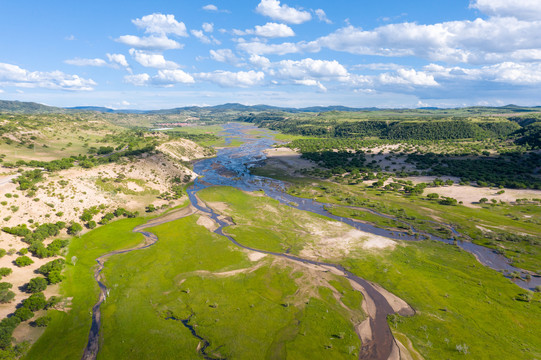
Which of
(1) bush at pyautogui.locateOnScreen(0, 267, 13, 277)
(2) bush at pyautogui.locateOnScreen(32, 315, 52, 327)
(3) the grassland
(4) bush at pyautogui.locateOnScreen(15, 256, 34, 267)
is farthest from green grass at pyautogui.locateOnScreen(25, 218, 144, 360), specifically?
(3) the grassland

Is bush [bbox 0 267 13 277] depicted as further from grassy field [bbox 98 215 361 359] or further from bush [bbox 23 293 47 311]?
grassy field [bbox 98 215 361 359]

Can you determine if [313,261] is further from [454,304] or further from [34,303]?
[34,303]

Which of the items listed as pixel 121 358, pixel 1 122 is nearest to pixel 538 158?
pixel 121 358

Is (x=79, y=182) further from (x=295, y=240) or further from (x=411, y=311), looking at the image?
(x=411, y=311)

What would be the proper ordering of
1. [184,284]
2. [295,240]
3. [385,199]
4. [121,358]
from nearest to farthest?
[121,358]
[184,284]
[295,240]
[385,199]

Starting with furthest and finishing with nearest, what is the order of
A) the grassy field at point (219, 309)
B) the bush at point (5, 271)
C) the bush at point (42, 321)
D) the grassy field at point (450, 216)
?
the grassy field at point (450, 216)
the bush at point (5, 271)
the bush at point (42, 321)
the grassy field at point (219, 309)

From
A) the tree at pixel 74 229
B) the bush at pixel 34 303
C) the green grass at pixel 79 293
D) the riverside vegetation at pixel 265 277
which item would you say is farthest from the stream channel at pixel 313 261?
the tree at pixel 74 229

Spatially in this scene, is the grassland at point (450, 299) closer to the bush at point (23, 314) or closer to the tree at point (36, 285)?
the tree at point (36, 285)
